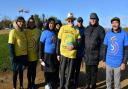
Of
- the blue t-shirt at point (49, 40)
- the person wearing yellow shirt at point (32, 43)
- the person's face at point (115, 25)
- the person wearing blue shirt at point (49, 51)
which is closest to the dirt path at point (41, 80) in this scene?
the person wearing yellow shirt at point (32, 43)

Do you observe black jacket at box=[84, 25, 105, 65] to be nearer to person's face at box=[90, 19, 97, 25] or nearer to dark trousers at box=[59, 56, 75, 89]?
person's face at box=[90, 19, 97, 25]

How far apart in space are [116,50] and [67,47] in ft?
4.44

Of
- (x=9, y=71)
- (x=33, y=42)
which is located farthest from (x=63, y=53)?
(x=9, y=71)

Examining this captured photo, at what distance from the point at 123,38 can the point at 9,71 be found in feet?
22.1

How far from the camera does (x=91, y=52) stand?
11391mm

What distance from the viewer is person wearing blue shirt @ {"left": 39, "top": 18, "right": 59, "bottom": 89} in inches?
429

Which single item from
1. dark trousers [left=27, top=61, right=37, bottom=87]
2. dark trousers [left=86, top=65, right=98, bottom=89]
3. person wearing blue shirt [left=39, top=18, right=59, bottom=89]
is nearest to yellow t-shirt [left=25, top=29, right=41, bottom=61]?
dark trousers [left=27, top=61, right=37, bottom=87]

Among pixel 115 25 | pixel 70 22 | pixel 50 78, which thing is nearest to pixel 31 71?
pixel 50 78

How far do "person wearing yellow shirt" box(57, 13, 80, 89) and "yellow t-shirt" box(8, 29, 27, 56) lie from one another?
1098 mm

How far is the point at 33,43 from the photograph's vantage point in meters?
11.6

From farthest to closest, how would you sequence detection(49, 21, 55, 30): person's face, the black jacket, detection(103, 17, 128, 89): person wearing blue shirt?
the black jacket < detection(49, 21, 55, 30): person's face < detection(103, 17, 128, 89): person wearing blue shirt

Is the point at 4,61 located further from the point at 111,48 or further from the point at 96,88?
the point at 111,48

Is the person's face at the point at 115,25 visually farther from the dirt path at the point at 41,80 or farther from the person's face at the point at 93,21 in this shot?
the dirt path at the point at 41,80

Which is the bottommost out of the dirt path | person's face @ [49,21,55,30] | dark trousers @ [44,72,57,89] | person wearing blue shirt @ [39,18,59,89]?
the dirt path
